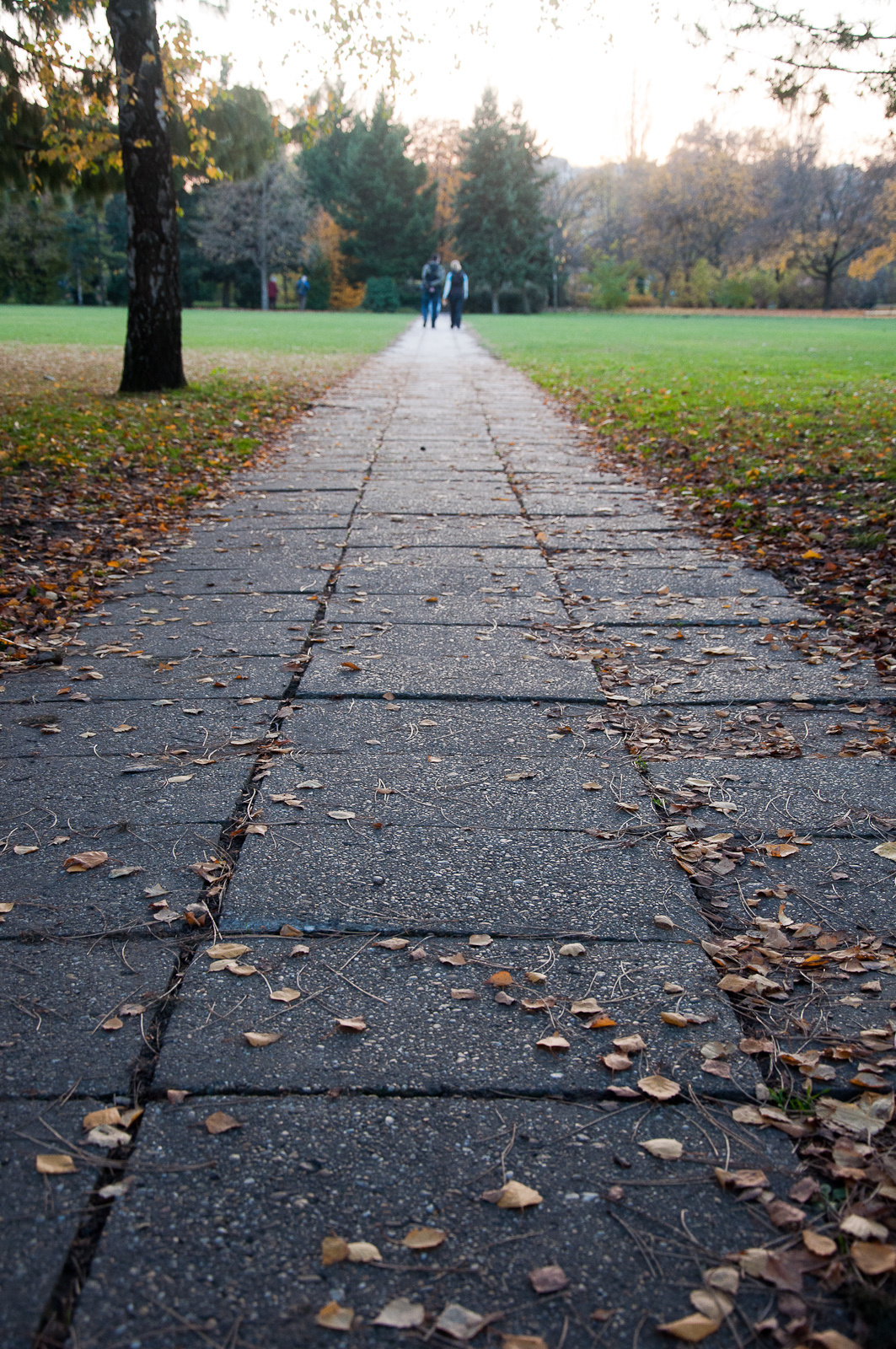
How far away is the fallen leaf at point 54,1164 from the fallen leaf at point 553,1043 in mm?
905

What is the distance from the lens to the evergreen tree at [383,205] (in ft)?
177

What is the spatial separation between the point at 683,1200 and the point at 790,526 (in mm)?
5391

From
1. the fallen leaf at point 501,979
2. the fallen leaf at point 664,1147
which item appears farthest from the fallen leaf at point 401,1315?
the fallen leaf at point 501,979

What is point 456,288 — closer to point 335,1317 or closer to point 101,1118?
point 101,1118

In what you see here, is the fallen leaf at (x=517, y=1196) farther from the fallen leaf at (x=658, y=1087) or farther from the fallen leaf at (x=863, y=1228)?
the fallen leaf at (x=863, y=1228)

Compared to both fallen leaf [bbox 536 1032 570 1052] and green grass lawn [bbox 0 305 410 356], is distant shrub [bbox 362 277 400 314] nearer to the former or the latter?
green grass lawn [bbox 0 305 410 356]

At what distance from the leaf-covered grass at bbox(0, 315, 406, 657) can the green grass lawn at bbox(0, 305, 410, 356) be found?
6.42 m

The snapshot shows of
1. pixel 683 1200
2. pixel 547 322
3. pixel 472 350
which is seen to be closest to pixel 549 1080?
pixel 683 1200

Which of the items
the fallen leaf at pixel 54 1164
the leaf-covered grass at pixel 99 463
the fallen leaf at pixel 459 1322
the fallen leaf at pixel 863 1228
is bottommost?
the fallen leaf at pixel 459 1322

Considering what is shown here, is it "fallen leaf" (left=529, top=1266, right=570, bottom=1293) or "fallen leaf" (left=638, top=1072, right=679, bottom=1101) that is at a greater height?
"fallen leaf" (left=638, top=1072, right=679, bottom=1101)

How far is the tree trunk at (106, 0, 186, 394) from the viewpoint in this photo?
10.4 metres

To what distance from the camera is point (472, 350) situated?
23484mm

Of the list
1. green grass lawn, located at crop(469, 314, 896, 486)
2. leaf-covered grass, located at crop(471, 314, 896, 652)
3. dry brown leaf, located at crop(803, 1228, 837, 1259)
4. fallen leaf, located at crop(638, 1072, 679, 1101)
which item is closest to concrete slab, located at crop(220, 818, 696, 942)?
fallen leaf, located at crop(638, 1072, 679, 1101)

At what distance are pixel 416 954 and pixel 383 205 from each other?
193ft
